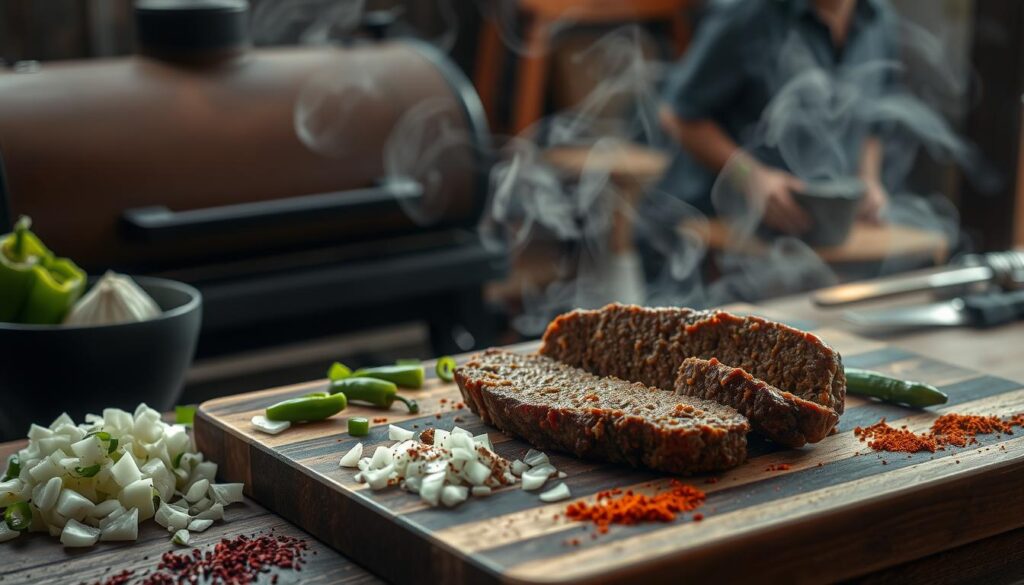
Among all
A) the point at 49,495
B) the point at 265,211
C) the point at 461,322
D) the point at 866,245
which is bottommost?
the point at 461,322

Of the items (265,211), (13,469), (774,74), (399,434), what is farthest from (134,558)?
(774,74)

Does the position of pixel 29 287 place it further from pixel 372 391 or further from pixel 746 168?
pixel 746 168

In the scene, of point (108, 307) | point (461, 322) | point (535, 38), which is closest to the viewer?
point (108, 307)

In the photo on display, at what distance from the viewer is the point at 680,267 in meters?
4.29

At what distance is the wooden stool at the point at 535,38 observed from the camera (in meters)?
6.19

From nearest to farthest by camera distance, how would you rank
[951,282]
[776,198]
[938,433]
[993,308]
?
[938,433] → [993,308] → [951,282] → [776,198]

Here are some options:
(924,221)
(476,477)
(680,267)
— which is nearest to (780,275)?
(680,267)

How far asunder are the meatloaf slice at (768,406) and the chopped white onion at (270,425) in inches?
23.5

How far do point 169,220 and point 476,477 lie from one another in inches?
62.2

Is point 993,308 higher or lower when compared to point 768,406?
lower

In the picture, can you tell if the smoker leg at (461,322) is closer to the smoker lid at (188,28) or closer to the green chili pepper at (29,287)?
the smoker lid at (188,28)

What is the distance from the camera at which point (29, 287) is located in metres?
2.00

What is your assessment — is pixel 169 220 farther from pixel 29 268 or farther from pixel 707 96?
pixel 707 96

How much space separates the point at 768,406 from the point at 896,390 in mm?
334
